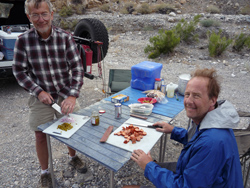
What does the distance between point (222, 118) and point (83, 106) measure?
3.55m

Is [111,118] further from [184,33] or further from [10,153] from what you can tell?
[184,33]

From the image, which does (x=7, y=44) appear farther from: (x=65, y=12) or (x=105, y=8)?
(x=105, y=8)

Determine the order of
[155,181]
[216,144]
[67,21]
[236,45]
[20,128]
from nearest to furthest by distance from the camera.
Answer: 1. [216,144]
2. [155,181]
3. [20,128]
4. [236,45]
5. [67,21]

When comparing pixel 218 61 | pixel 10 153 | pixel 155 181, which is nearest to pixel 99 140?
pixel 155 181

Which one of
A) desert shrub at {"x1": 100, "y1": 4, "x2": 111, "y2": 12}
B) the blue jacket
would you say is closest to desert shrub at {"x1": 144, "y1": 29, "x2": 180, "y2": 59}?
the blue jacket

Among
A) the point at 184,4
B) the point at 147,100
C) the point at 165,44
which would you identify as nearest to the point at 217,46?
the point at 165,44

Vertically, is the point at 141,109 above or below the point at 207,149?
below

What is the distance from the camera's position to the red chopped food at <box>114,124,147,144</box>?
189 cm

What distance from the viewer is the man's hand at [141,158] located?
62.8 inches

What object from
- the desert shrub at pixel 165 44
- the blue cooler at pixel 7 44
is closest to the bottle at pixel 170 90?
the blue cooler at pixel 7 44

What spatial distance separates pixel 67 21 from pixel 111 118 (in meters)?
14.9

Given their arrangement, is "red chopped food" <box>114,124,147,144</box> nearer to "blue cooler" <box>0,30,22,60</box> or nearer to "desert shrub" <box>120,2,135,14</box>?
"blue cooler" <box>0,30,22,60</box>

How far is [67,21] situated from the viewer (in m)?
15.5

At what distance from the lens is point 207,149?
1262 mm
